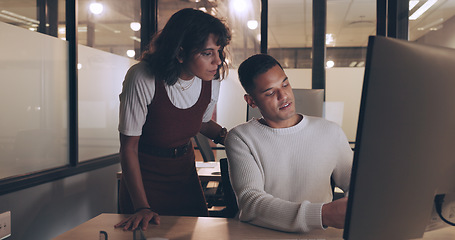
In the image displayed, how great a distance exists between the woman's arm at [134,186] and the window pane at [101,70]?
1801 millimetres

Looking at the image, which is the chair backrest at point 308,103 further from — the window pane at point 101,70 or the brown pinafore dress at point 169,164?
the window pane at point 101,70

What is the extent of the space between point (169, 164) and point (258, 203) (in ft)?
1.98

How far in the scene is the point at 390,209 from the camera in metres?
0.59

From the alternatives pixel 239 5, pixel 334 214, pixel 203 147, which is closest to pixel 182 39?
pixel 334 214

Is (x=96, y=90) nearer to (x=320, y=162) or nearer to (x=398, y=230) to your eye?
(x=320, y=162)

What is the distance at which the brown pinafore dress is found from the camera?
4.90 feet

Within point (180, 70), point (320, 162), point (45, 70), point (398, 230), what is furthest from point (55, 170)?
point (398, 230)

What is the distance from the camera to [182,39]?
4.74 ft

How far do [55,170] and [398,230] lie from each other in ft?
8.43

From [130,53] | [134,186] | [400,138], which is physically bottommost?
[134,186]

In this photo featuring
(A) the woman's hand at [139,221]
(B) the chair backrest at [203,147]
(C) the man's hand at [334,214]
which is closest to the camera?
(C) the man's hand at [334,214]

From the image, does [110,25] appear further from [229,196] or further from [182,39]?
[229,196]

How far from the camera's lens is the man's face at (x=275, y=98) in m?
1.29

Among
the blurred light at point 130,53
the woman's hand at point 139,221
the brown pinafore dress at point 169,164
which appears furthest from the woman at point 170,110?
the blurred light at point 130,53
